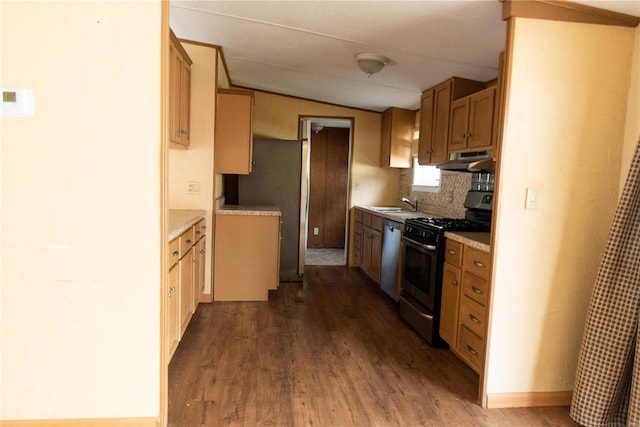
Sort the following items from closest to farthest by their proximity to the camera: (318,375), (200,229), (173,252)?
1. (173,252)
2. (318,375)
3. (200,229)

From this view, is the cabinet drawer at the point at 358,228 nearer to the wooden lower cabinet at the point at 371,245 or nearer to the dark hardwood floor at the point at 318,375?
the wooden lower cabinet at the point at 371,245

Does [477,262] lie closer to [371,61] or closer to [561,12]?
[561,12]

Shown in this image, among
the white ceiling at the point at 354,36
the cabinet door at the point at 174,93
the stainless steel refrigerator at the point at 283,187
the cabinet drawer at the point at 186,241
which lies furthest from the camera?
A: the stainless steel refrigerator at the point at 283,187

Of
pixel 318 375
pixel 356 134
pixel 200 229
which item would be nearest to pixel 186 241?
pixel 200 229

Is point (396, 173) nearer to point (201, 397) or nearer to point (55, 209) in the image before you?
point (201, 397)

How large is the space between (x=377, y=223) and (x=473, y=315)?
211 cm

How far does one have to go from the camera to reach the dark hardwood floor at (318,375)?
6.90 feet

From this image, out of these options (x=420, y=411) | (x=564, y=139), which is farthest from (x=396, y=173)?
(x=420, y=411)

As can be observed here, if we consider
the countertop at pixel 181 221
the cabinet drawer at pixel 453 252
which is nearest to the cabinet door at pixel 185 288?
the countertop at pixel 181 221

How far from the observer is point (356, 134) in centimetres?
550

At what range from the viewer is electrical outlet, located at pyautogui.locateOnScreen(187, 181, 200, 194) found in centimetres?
374

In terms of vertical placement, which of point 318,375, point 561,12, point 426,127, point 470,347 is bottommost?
point 318,375

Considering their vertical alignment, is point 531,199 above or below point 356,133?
below

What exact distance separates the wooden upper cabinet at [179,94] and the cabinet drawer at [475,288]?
2.25m
